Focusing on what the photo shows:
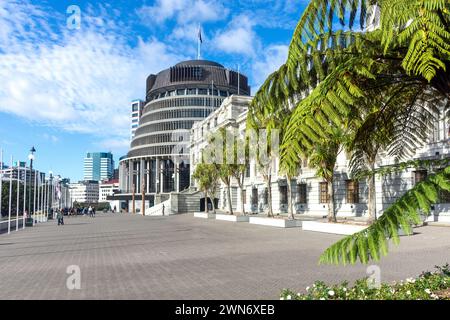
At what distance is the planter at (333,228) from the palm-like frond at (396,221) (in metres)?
17.2

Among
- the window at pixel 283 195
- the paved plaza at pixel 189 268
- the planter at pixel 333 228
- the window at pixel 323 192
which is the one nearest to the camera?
the paved plaza at pixel 189 268

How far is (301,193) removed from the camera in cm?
4291

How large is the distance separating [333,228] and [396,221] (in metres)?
20.5

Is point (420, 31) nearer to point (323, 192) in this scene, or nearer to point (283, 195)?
point (323, 192)

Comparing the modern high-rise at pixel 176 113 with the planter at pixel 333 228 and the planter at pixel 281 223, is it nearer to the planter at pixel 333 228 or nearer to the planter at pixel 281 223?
the planter at pixel 281 223

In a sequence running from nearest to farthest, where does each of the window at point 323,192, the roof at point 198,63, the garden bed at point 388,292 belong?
the garden bed at point 388,292, the window at point 323,192, the roof at point 198,63

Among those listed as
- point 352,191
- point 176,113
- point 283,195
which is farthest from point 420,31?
point 176,113

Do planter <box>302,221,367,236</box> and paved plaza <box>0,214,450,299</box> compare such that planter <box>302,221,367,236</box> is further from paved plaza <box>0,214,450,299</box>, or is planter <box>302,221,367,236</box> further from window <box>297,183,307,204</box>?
window <box>297,183,307,204</box>

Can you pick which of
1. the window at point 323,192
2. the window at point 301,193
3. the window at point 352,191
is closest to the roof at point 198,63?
the window at point 301,193

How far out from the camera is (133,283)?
10.1 meters

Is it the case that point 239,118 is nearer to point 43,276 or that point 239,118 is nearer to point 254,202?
point 254,202

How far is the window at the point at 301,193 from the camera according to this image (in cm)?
4259

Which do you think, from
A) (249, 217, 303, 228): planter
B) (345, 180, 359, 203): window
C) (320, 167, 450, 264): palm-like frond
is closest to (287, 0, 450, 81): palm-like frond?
(320, 167, 450, 264): palm-like frond

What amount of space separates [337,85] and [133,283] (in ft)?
27.0
